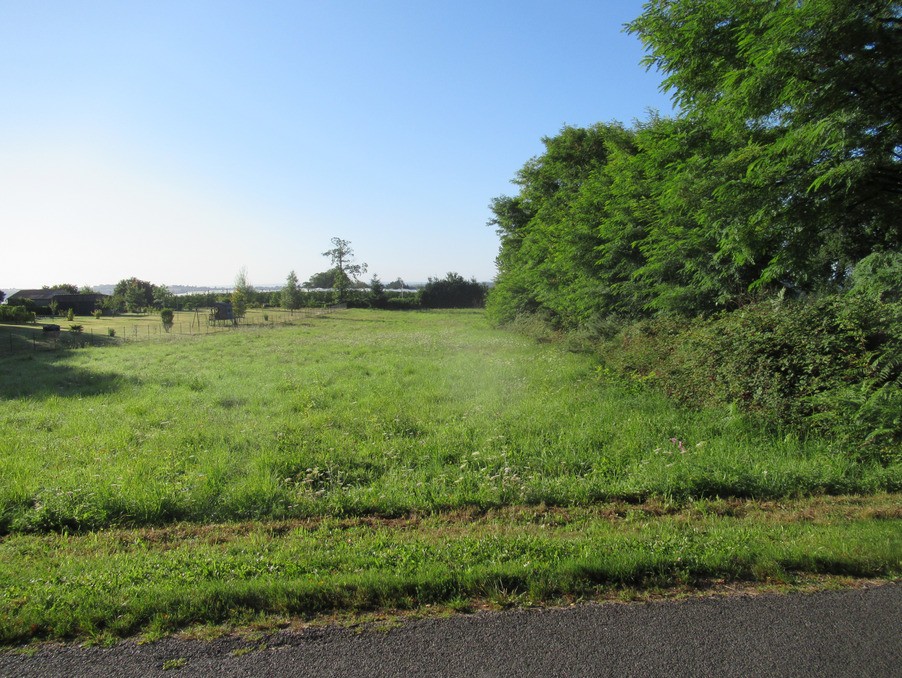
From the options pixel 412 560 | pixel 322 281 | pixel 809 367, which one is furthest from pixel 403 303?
pixel 412 560

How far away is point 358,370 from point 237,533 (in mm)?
10264

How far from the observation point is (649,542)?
4.29 m

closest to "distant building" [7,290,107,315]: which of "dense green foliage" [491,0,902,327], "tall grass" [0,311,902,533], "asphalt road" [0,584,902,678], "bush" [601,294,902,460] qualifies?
"tall grass" [0,311,902,533]

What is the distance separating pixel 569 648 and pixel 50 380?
55.6 ft

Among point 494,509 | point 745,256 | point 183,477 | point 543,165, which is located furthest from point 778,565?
point 543,165

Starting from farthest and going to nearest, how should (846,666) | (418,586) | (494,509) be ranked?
(494,509) → (418,586) → (846,666)

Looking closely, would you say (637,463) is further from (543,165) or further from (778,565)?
(543,165)

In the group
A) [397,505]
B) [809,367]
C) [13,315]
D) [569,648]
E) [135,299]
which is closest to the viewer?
[569,648]

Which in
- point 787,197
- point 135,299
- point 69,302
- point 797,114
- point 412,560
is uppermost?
point 797,114

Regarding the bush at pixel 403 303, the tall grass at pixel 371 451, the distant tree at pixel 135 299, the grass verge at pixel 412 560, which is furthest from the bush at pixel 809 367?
the distant tree at pixel 135 299

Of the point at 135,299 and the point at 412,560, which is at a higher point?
the point at 135,299

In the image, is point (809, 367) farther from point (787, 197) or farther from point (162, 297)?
point (162, 297)

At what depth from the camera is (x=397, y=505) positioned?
216 inches

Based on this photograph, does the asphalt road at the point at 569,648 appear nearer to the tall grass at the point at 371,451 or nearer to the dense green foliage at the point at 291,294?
the tall grass at the point at 371,451
